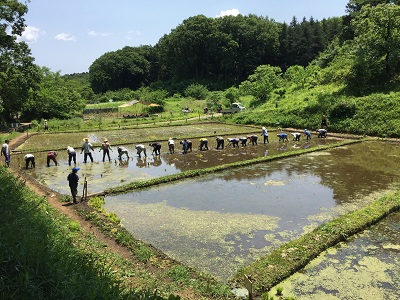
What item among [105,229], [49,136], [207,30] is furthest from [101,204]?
[207,30]

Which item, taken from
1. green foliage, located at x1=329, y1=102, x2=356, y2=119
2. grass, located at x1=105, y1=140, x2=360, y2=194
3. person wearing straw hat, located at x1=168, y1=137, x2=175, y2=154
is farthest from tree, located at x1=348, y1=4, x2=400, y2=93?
person wearing straw hat, located at x1=168, y1=137, x2=175, y2=154

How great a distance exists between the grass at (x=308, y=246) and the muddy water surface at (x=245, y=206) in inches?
24.1

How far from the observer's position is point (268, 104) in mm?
44906

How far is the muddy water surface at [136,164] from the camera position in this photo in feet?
56.4

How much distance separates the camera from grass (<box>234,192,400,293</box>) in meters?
8.00

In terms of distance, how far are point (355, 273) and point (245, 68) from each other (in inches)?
3021

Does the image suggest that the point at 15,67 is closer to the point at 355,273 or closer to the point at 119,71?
the point at 355,273

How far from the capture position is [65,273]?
179 inches

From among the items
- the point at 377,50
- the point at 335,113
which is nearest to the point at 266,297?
the point at 335,113

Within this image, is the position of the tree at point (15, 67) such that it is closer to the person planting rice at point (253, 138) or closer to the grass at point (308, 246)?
the person planting rice at point (253, 138)

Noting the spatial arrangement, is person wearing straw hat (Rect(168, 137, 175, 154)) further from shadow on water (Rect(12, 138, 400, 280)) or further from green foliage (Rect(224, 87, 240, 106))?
green foliage (Rect(224, 87, 240, 106))

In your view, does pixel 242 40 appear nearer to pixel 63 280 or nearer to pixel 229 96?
pixel 229 96

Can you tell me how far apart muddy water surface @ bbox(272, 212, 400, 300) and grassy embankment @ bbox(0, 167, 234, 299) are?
2006 mm

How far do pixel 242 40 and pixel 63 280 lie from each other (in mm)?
83392
